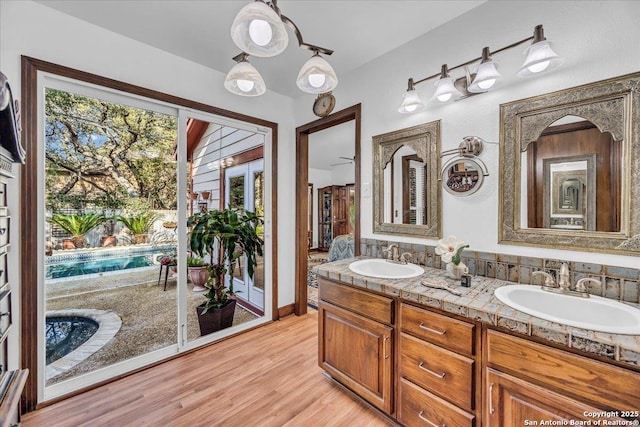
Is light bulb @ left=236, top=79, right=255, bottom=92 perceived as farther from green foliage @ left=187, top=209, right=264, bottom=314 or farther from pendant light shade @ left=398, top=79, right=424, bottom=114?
green foliage @ left=187, top=209, right=264, bottom=314

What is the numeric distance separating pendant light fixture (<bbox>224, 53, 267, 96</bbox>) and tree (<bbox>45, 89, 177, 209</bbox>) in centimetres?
100

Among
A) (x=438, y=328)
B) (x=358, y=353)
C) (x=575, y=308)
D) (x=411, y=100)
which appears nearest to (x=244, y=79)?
(x=411, y=100)

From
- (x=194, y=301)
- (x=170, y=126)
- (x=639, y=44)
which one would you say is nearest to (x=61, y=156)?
(x=170, y=126)

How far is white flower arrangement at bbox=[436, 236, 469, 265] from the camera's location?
1.51 metres

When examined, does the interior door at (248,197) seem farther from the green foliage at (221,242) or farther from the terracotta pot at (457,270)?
the terracotta pot at (457,270)

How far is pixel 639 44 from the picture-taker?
1.17 metres

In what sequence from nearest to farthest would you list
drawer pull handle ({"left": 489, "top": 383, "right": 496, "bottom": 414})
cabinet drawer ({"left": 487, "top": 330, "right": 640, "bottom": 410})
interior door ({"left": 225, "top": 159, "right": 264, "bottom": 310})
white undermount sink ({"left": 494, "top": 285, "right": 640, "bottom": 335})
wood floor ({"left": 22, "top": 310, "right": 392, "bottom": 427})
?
cabinet drawer ({"left": 487, "top": 330, "right": 640, "bottom": 410}) < white undermount sink ({"left": 494, "top": 285, "right": 640, "bottom": 335}) < drawer pull handle ({"left": 489, "top": 383, "right": 496, "bottom": 414}) < wood floor ({"left": 22, "top": 310, "right": 392, "bottom": 427}) < interior door ({"left": 225, "top": 159, "right": 264, "bottom": 310})

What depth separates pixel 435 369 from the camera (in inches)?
49.9

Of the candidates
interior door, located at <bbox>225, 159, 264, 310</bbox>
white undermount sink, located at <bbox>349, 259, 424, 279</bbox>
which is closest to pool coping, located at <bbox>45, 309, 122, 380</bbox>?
interior door, located at <bbox>225, 159, 264, 310</bbox>

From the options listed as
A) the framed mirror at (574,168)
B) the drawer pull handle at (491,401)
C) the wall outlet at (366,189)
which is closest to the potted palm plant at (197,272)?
the wall outlet at (366,189)

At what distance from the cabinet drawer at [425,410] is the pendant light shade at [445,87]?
1.74m

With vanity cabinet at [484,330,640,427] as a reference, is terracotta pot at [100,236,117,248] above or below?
above

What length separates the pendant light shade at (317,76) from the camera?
4.56 ft

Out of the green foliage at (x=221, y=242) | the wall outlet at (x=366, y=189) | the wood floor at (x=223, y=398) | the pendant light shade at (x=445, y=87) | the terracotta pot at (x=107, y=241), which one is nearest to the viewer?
the wood floor at (x=223, y=398)
